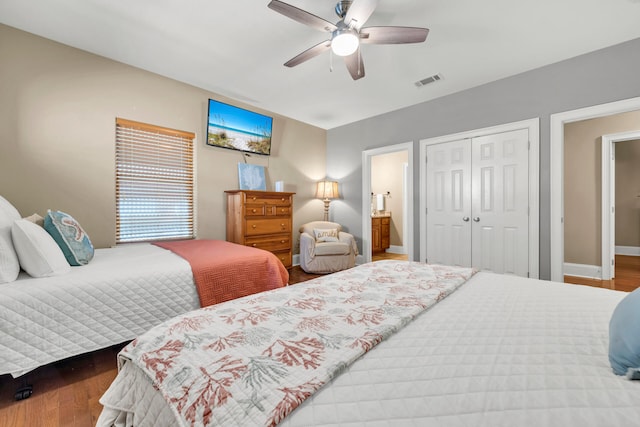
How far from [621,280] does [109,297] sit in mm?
5867

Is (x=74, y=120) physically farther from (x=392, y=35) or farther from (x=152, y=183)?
(x=392, y=35)

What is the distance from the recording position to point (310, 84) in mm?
3486

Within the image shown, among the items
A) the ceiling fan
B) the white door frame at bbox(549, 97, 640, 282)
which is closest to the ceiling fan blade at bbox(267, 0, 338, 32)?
the ceiling fan

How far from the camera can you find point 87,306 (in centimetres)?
167

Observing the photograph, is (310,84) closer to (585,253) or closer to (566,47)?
(566,47)

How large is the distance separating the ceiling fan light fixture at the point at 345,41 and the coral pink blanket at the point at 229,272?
1852mm

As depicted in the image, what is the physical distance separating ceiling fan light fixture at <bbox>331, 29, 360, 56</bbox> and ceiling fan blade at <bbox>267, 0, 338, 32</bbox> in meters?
0.08

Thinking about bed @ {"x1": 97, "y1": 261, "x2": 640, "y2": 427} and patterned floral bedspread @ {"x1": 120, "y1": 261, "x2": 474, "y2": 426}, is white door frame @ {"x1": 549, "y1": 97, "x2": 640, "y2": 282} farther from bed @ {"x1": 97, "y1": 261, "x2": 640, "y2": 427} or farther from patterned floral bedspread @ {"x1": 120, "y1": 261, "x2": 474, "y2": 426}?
patterned floral bedspread @ {"x1": 120, "y1": 261, "x2": 474, "y2": 426}

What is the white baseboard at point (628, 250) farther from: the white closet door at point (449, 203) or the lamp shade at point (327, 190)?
the lamp shade at point (327, 190)

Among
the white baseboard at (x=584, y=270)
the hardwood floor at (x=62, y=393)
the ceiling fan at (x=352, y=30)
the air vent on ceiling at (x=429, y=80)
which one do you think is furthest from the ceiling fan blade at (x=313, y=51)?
the white baseboard at (x=584, y=270)

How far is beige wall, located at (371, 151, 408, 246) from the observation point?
21.3 feet

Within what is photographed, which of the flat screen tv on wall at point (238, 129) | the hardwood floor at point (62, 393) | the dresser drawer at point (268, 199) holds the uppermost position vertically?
the flat screen tv on wall at point (238, 129)

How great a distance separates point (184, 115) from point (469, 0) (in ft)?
10.9

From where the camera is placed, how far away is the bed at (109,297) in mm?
1490
